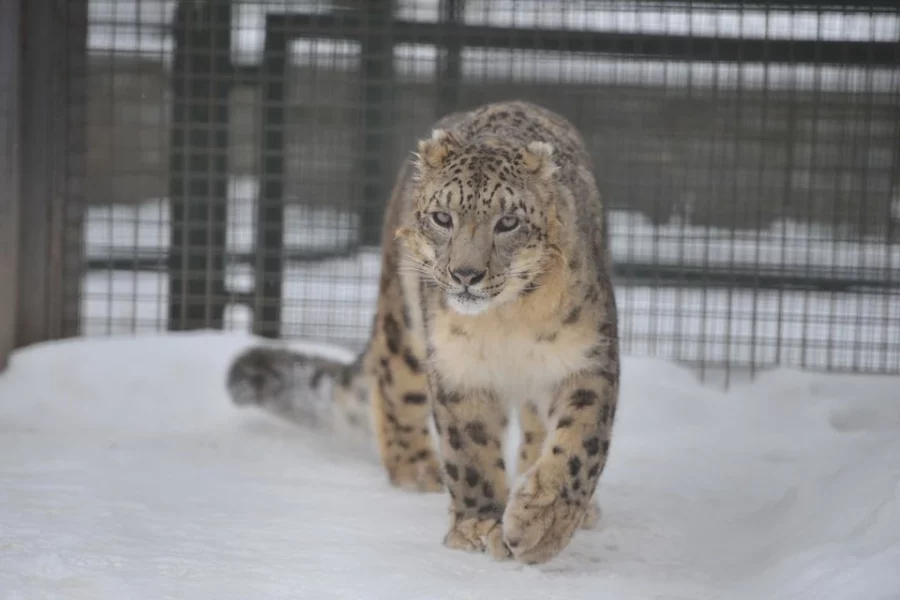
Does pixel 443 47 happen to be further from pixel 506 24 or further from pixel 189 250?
pixel 189 250

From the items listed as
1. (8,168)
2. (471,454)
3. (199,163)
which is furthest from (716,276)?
(8,168)

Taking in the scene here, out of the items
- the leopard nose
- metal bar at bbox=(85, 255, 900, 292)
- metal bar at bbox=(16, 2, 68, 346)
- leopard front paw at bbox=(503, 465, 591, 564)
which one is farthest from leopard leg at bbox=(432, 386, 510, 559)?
metal bar at bbox=(16, 2, 68, 346)

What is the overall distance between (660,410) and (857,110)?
5.09 feet

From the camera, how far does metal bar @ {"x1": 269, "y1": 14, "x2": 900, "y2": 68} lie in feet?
17.6

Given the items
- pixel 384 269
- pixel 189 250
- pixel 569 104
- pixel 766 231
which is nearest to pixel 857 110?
pixel 766 231

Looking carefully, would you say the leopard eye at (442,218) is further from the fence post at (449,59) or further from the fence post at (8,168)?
the fence post at (8,168)

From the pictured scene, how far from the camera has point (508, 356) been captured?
3.20m

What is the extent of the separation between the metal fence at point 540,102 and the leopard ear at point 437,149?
2.21m

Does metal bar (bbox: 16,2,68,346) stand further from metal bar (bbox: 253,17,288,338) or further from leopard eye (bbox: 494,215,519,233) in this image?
leopard eye (bbox: 494,215,519,233)

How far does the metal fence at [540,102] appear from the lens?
→ 5.46 meters

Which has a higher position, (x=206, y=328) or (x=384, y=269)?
(x=384, y=269)

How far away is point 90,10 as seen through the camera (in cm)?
555

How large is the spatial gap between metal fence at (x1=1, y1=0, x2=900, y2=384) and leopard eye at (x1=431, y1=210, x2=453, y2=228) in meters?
2.34

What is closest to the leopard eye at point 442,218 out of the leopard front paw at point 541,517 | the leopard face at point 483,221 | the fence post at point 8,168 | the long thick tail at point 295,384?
the leopard face at point 483,221
